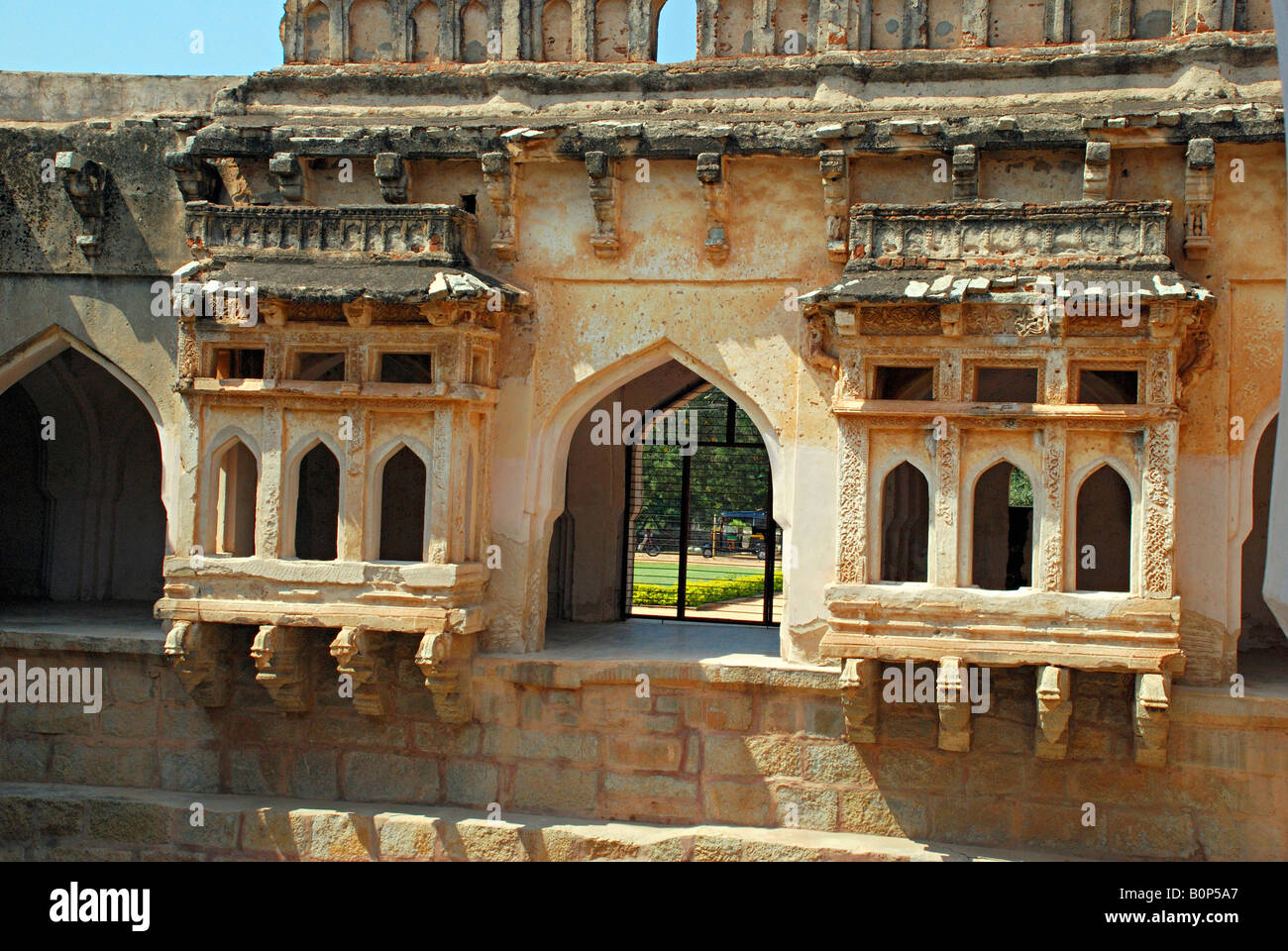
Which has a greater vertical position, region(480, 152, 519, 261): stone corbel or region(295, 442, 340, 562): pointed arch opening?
region(480, 152, 519, 261): stone corbel

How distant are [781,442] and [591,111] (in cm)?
272

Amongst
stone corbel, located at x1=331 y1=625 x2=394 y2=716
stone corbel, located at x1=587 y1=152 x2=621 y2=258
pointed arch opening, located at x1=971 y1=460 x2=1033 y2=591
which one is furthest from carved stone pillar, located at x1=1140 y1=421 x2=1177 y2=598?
stone corbel, located at x1=331 y1=625 x2=394 y2=716

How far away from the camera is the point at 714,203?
356 inches

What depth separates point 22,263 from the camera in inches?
399

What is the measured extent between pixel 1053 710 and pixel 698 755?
2.35 meters

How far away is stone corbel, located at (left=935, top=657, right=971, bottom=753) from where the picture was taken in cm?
811

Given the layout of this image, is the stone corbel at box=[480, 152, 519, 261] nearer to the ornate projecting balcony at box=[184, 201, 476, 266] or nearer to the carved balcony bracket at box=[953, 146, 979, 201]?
the ornate projecting balcony at box=[184, 201, 476, 266]

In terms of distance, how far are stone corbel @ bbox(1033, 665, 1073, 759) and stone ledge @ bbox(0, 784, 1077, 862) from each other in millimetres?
695

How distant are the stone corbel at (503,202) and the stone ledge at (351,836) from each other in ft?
12.8

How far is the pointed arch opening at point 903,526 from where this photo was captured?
1173cm

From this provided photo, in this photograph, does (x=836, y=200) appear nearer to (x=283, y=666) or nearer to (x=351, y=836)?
(x=283, y=666)

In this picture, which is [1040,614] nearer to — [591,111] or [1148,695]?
[1148,695]

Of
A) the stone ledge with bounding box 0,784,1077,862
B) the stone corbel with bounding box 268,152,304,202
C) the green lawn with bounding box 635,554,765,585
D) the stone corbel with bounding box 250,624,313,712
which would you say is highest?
the stone corbel with bounding box 268,152,304,202

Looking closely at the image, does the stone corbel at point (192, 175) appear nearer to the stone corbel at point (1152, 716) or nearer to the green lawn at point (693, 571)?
the stone corbel at point (1152, 716)
